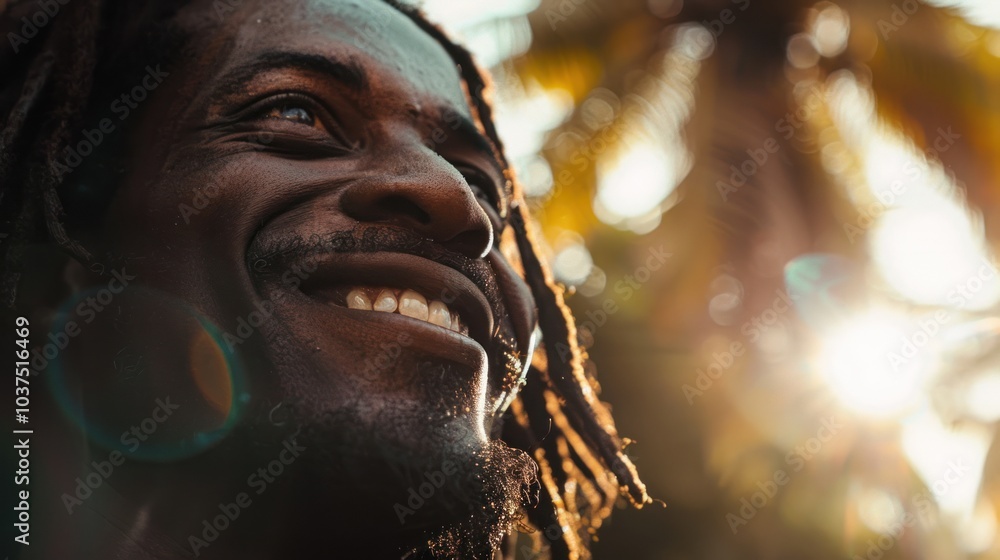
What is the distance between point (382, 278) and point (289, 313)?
0.26 m

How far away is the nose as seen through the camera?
2473 millimetres

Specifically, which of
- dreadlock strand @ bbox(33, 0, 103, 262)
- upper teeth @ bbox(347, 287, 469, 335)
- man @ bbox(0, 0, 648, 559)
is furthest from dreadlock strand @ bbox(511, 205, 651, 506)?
dreadlock strand @ bbox(33, 0, 103, 262)

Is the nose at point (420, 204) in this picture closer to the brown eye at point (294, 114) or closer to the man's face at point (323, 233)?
the man's face at point (323, 233)

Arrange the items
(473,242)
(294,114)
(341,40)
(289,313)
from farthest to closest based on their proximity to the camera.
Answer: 1. (341,40)
2. (294,114)
3. (473,242)
4. (289,313)

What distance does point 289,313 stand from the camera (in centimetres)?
233

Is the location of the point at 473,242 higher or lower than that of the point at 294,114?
lower

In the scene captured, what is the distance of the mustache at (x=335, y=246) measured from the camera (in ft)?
7.86

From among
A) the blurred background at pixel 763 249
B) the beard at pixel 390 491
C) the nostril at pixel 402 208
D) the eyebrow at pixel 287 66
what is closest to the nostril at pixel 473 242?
the nostril at pixel 402 208

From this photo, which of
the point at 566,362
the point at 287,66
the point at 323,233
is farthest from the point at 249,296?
the point at 566,362

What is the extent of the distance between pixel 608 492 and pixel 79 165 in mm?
2223

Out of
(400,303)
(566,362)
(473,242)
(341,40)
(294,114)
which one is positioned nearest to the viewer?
(400,303)

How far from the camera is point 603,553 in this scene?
1148 centimetres

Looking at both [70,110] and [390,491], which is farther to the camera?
[70,110]

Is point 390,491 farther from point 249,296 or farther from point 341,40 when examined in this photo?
point 341,40
